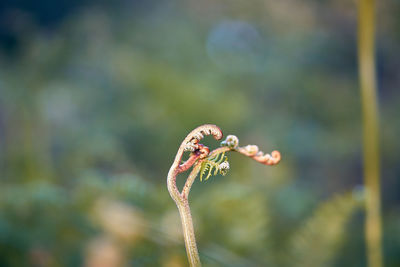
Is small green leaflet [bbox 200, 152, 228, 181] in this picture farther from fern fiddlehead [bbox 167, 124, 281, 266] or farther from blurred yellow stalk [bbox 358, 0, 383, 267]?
blurred yellow stalk [bbox 358, 0, 383, 267]

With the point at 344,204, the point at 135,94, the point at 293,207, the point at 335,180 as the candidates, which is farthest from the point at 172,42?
the point at 344,204

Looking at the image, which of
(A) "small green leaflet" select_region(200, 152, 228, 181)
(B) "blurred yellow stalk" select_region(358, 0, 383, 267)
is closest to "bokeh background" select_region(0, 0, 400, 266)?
(B) "blurred yellow stalk" select_region(358, 0, 383, 267)

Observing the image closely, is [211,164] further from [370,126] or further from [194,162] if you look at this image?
[370,126]

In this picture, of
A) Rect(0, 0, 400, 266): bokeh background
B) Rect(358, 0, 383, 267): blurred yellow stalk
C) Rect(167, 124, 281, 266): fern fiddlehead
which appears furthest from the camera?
Rect(0, 0, 400, 266): bokeh background

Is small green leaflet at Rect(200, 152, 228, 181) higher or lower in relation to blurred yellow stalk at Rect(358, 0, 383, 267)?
lower

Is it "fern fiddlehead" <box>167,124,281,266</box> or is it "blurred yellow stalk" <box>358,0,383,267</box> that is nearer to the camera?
"fern fiddlehead" <box>167,124,281,266</box>

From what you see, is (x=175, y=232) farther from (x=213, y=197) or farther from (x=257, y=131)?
(x=257, y=131)

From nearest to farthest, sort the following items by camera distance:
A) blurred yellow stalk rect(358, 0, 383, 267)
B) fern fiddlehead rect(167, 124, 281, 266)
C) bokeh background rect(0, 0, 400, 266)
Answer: fern fiddlehead rect(167, 124, 281, 266)
blurred yellow stalk rect(358, 0, 383, 267)
bokeh background rect(0, 0, 400, 266)

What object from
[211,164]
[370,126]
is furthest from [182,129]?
[211,164]
